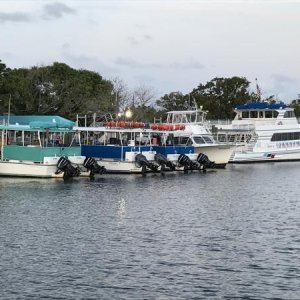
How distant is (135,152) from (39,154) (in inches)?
364

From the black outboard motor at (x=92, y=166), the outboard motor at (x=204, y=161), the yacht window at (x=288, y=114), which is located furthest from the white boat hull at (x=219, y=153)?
the yacht window at (x=288, y=114)

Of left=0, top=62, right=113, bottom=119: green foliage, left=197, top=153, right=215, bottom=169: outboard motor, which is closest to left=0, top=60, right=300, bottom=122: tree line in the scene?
left=0, top=62, right=113, bottom=119: green foliage

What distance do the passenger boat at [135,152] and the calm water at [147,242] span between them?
346 inches

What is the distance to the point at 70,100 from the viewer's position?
8131 cm

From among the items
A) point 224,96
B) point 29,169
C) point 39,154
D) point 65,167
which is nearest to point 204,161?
point 65,167

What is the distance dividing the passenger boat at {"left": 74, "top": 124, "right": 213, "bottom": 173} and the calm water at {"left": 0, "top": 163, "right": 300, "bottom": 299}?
8.78 meters

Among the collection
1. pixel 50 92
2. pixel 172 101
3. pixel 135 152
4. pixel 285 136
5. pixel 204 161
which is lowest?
pixel 204 161

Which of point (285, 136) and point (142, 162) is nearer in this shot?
point (142, 162)

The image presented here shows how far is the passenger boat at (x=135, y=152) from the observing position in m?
53.8

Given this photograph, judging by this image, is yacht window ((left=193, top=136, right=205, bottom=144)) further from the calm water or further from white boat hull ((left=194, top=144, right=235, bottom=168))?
the calm water

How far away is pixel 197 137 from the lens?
2421 inches

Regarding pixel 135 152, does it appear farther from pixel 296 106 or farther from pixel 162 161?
pixel 296 106

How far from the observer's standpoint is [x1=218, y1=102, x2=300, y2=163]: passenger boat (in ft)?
237

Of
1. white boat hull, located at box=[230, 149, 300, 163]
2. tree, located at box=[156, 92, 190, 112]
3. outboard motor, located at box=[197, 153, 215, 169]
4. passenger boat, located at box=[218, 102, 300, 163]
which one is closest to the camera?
outboard motor, located at box=[197, 153, 215, 169]
